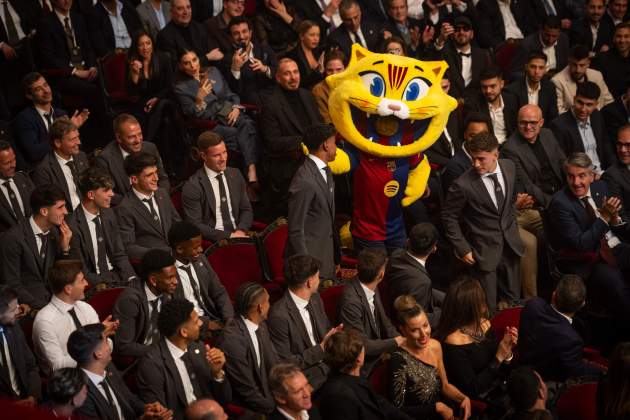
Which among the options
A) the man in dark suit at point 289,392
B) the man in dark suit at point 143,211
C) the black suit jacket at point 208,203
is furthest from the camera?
the black suit jacket at point 208,203

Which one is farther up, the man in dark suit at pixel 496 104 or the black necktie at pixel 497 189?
the black necktie at pixel 497 189

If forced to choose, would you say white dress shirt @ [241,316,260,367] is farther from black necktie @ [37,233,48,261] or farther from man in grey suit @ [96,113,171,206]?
man in grey suit @ [96,113,171,206]

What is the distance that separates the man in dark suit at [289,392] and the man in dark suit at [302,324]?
547mm

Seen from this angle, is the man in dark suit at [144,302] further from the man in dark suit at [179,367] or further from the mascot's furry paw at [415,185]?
the mascot's furry paw at [415,185]

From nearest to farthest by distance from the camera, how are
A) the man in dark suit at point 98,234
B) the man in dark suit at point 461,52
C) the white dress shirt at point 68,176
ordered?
the man in dark suit at point 98,234 → the white dress shirt at point 68,176 → the man in dark suit at point 461,52

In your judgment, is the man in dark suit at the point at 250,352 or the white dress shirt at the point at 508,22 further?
the white dress shirt at the point at 508,22

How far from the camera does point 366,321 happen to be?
416cm

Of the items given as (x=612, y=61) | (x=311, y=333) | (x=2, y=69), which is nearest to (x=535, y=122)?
(x=612, y=61)

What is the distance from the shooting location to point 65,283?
378cm

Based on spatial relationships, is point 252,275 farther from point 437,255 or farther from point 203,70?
point 203,70

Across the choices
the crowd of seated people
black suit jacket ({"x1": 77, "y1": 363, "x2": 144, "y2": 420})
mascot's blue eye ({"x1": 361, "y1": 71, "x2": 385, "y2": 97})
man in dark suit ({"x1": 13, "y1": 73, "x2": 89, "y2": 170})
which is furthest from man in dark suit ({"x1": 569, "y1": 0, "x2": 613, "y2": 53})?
black suit jacket ({"x1": 77, "y1": 363, "x2": 144, "y2": 420})

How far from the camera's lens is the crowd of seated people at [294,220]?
3.61 meters

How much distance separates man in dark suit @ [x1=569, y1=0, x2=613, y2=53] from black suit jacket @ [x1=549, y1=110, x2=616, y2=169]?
1.54 metres

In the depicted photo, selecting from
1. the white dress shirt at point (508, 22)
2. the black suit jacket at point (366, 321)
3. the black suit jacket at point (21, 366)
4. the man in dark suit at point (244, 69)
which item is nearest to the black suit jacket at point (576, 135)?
the white dress shirt at point (508, 22)
